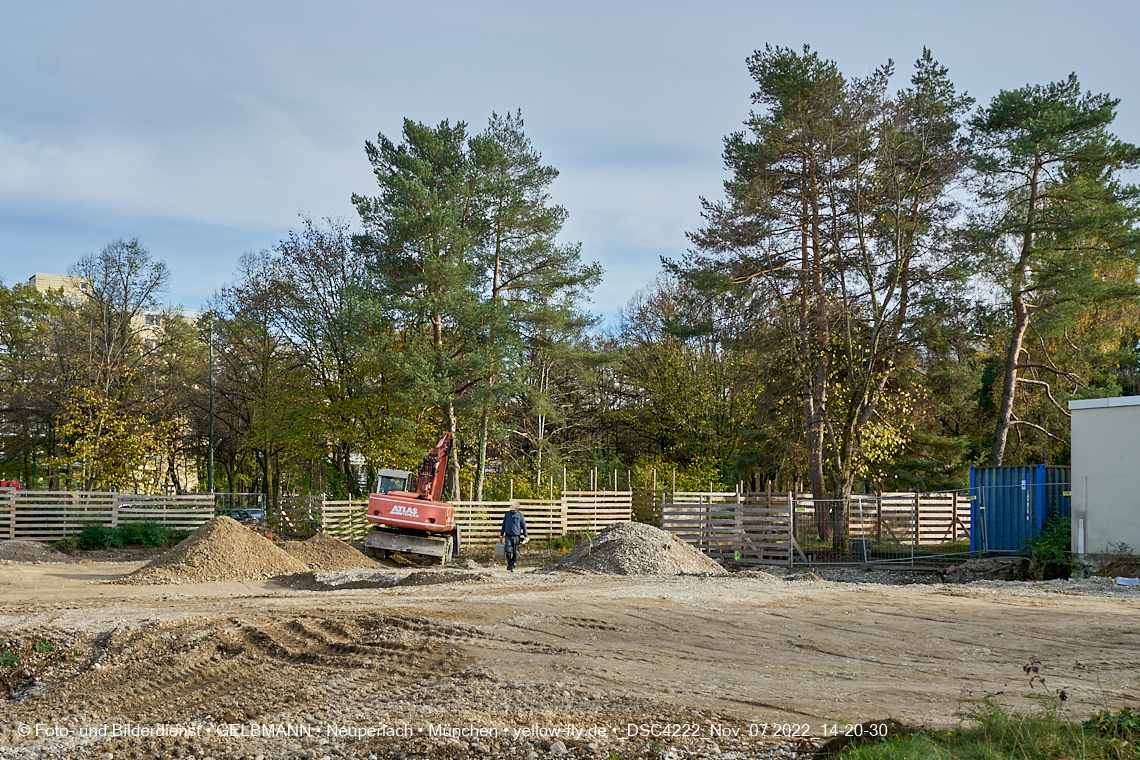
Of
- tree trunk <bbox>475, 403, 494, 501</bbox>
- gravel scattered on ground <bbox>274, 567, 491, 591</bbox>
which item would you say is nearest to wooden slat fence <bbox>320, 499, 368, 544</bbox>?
tree trunk <bbox>475, 403, 494, 501</bbox>

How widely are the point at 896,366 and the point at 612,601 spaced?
47.8 feet

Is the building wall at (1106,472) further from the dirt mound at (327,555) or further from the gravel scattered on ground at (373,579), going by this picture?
the dirt mound at (327,555)

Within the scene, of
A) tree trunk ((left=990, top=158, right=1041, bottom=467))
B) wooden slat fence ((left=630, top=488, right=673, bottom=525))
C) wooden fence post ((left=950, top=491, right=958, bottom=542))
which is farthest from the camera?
wooden slat fence ((left=630, top=488, right=673, bottom=525))

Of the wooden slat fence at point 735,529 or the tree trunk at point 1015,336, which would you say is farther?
the tree trunk at point 1015,336

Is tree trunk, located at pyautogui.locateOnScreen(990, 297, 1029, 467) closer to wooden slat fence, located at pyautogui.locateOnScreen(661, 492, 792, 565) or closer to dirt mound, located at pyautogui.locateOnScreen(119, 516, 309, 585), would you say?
wooden slat fence, located at pyautogui.locateOnScreen(661, 492, 792, 565)

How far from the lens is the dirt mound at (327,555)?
21.1 m

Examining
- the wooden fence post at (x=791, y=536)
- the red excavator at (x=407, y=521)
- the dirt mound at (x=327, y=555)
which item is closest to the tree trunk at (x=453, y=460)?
the red excavator at (x=407, y=521)

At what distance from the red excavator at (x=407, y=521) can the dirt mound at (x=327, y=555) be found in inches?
17.8

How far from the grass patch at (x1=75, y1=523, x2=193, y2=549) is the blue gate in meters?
22.8

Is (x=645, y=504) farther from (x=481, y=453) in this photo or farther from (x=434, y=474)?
(x=434, y=474)

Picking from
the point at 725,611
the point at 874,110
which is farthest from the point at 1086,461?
the point at 874,110

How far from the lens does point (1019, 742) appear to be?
17.0ft

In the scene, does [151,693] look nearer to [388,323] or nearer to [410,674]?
[410,674]

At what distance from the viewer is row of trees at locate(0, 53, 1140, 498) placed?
23547 millimetres
